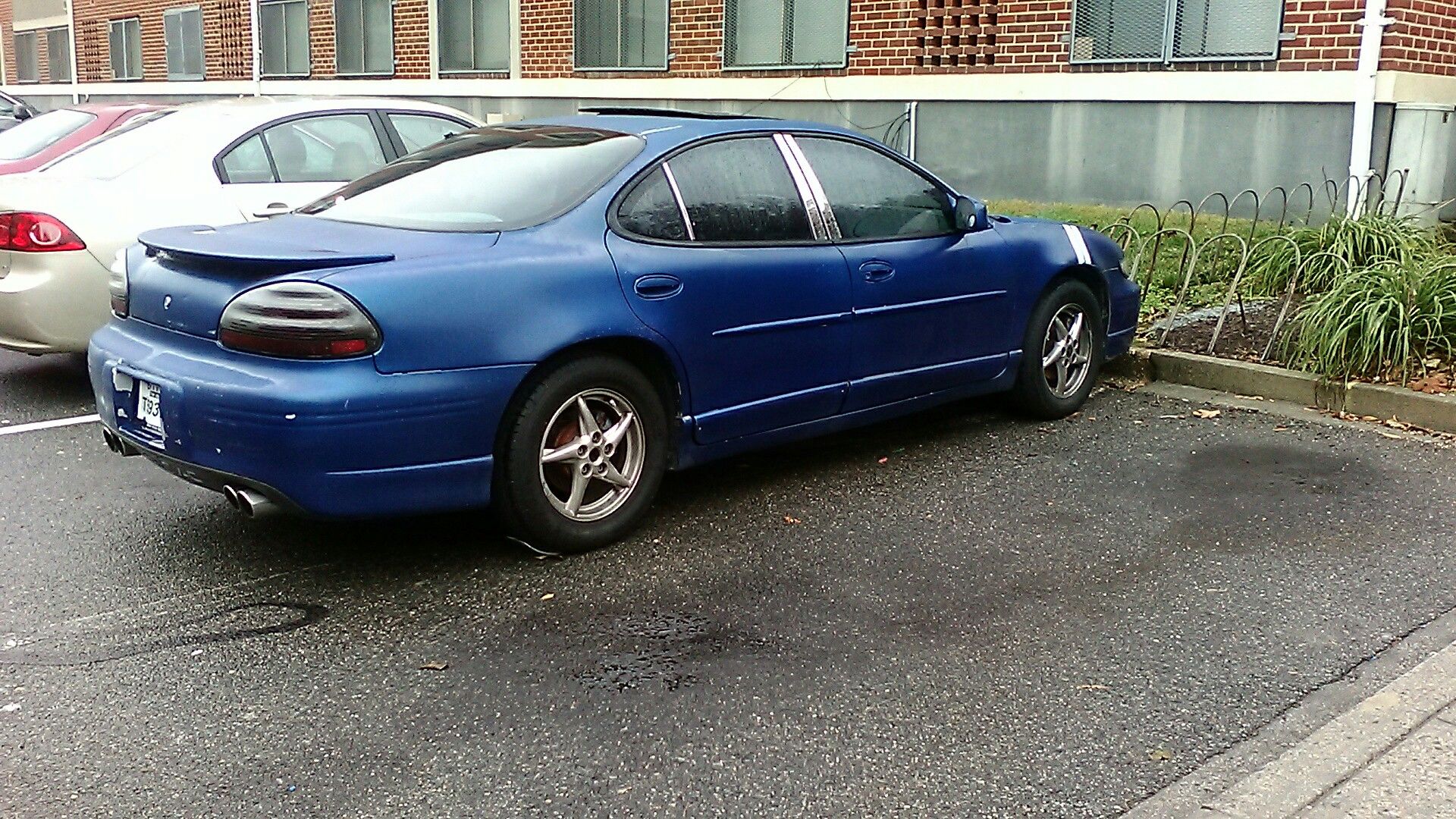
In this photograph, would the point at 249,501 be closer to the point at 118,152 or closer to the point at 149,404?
the point at 149,404

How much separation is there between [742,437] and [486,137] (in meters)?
1.62

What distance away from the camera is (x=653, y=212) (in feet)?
16.9

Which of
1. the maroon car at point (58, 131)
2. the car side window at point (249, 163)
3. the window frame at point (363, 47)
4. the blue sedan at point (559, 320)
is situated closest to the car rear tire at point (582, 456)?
the blue sedan at point (559, 320)

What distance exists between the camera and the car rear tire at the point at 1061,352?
6648 millimetres

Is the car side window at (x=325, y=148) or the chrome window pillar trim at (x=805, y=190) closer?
the chrome window pillar trim at (x=805, y=190)

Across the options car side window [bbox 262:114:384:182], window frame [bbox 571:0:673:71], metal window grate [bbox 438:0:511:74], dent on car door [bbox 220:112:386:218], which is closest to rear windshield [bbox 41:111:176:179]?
dent on car door [bbox 220:112:386:218]

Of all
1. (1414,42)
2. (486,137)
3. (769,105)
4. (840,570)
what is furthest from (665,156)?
(769,105)

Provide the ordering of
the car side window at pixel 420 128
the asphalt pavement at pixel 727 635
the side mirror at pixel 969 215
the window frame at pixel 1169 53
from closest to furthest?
1. the asphalt pavement at pixel 727 635
2. the side mirror at pixel 969 215
3. the car side window at pixel 420 128
4. the window frame at pixel 1169 53

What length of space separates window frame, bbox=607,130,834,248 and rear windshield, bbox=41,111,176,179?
3716mm

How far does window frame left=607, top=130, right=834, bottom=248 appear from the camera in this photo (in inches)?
199

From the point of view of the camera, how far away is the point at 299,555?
495 cm

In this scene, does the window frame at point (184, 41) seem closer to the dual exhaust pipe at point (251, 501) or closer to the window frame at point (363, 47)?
the window frame at point (363, 47)

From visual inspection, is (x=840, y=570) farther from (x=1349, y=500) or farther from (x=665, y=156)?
(x=1349, y=500)

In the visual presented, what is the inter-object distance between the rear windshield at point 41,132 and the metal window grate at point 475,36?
25.3 ft
